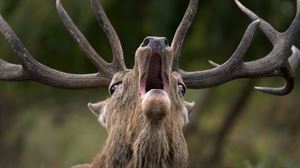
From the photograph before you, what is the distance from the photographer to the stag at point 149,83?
838 cm

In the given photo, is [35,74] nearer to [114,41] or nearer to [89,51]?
[89,51]

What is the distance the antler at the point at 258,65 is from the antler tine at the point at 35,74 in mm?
736

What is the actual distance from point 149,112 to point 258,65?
2012 millimetres

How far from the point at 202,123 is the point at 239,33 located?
3716 mm

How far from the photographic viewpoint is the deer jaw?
832 centimetres

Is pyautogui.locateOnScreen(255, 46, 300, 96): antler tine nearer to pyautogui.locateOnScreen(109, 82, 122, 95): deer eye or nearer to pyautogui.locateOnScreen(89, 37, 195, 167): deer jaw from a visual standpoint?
pyautogui.locateOnScreen(89, 37, 195, 167): deer jaw

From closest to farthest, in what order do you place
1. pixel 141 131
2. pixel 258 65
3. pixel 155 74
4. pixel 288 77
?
pixel 155 74 < pixel 141 131 < pixel 258 65 < pixel 288 77

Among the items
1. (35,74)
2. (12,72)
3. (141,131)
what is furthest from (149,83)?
(12,72)

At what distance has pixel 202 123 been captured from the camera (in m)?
19.8

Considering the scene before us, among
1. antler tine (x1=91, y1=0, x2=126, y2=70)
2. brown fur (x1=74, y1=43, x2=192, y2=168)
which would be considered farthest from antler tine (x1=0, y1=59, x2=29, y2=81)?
brown fur (x1=74, y1=43, x2=192, y2=168)

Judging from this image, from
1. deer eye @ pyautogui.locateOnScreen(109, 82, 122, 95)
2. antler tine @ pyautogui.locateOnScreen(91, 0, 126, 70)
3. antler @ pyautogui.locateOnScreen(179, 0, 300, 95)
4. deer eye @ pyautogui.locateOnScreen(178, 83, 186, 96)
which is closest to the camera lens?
deer eye @ pyautogui.locateOnScreen(178, 83, 186, 96)

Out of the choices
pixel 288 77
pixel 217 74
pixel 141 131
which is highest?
pixel 141 131

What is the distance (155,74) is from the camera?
332 inches

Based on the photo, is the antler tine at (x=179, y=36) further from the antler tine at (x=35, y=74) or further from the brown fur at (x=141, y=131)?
the antler tine at (x=35, y=74)
